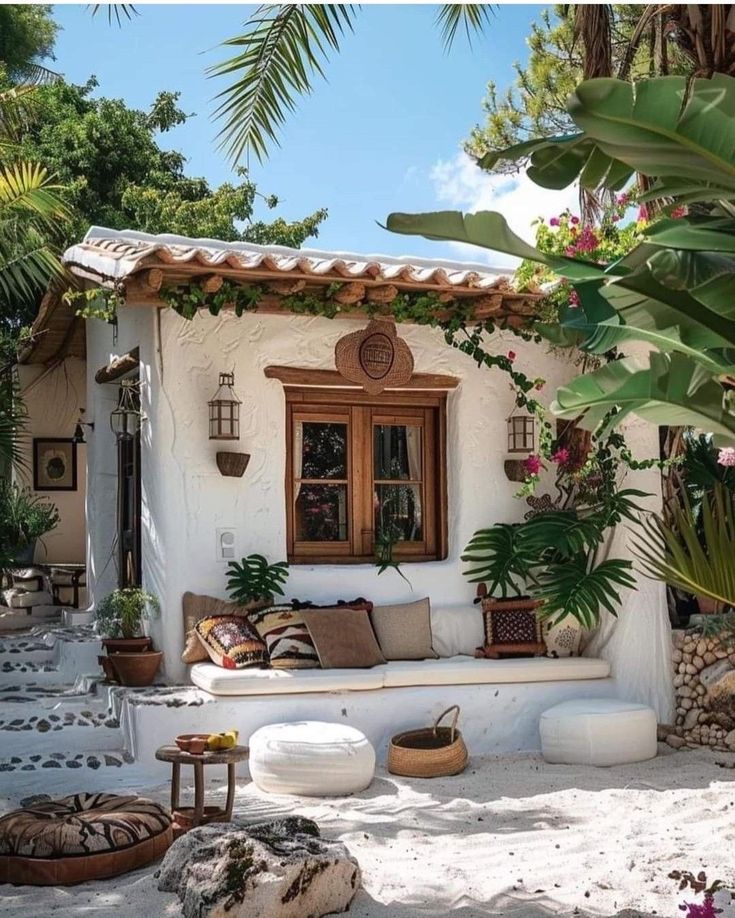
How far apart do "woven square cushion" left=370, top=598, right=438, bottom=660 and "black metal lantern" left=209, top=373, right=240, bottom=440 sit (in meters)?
Result: 1.64

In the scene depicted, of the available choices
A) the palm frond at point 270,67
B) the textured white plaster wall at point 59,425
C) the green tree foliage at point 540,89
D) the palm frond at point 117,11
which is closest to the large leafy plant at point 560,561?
the palm frond at point 270,67

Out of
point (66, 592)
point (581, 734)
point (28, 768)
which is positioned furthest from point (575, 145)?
point (66, 592)

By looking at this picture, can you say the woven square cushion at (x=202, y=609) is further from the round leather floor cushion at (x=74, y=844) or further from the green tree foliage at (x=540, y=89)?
the green tree foliage at (x=540, y=89)

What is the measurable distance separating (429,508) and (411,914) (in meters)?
4.40

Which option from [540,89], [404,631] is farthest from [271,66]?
[540,89]

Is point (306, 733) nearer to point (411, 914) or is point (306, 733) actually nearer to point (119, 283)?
point (411, 914)

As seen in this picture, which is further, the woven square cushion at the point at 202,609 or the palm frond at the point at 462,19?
the palm frond at the point at 462,19

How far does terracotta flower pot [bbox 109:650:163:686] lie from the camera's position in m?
7.37

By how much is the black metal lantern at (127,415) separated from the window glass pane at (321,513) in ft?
4.72

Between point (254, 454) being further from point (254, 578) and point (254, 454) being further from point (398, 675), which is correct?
point (398, 675)

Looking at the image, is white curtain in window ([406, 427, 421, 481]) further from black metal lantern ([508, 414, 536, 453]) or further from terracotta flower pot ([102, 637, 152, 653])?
terracotta flower pot ([102, 637, 152, 653])

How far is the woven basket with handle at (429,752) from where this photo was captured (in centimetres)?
661

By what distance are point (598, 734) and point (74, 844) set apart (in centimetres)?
353

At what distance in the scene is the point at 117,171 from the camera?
16281 mm
